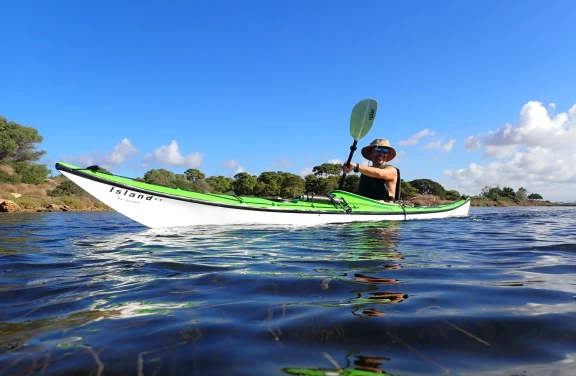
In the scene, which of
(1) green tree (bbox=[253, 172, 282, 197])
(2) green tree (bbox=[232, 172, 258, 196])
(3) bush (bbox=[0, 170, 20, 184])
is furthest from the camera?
(2) green tree (bbox=[232, 172, 258, 196])

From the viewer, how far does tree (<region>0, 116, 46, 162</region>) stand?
3484 cm

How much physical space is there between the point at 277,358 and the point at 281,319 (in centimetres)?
46

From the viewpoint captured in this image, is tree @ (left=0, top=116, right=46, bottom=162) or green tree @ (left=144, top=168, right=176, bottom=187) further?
green tree @ (left=144, top=168, right=176, bottom=187)

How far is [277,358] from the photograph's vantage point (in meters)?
1.46

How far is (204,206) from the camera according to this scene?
745 cm

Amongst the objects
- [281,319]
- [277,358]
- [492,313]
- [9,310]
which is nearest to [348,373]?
[277,358]

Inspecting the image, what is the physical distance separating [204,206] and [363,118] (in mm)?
5711

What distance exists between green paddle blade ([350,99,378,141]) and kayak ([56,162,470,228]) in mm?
2415

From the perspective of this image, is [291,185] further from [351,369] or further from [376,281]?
[351,369]

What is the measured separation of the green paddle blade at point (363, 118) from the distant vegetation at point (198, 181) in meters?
2.95

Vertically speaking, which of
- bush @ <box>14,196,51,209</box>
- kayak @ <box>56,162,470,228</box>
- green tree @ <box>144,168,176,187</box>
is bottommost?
kayak @ <box>56,162,470,228</box>

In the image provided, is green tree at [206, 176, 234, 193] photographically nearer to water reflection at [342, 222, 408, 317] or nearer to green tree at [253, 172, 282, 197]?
green tree at [253, 172, 282, 197]

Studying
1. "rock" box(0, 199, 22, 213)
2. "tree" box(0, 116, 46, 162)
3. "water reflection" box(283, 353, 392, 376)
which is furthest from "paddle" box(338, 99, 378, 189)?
"tree" box(0, 116, 46, 162)

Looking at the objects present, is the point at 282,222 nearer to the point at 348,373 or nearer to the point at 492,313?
the point at 492,313
